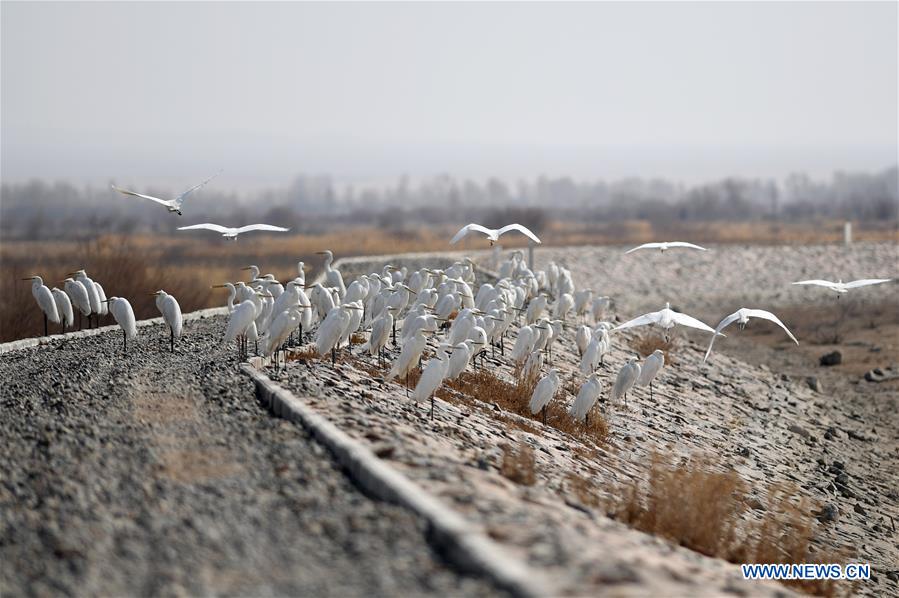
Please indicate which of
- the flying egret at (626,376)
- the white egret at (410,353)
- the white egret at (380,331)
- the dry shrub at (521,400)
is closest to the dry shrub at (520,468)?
the white egret at (410,353)

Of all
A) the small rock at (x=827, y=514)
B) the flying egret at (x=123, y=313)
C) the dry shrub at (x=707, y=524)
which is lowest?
the small rock at (x=827, y=514)

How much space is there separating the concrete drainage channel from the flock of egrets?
1890mm

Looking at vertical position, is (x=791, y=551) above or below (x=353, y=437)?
below

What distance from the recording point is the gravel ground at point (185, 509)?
5.70 metres

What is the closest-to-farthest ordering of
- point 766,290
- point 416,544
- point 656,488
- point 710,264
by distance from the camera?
point 416,544
point 656,488
point 766,290
point 710,264

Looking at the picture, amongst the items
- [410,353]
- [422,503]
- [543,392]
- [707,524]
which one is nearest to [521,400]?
[543,392]

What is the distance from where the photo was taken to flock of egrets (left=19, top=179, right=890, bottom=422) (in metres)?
11.5

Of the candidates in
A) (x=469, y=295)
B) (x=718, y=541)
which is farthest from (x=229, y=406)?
(x=469, y=295)

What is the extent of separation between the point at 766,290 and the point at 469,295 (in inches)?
936

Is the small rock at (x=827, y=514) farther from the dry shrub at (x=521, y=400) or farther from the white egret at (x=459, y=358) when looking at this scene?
the white egret at (x=459, y=358)

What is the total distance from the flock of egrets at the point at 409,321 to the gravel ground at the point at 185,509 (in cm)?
198

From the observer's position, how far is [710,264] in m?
40.5

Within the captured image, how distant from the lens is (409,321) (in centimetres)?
1289

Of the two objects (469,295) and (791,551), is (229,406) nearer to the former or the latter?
(791,551)
